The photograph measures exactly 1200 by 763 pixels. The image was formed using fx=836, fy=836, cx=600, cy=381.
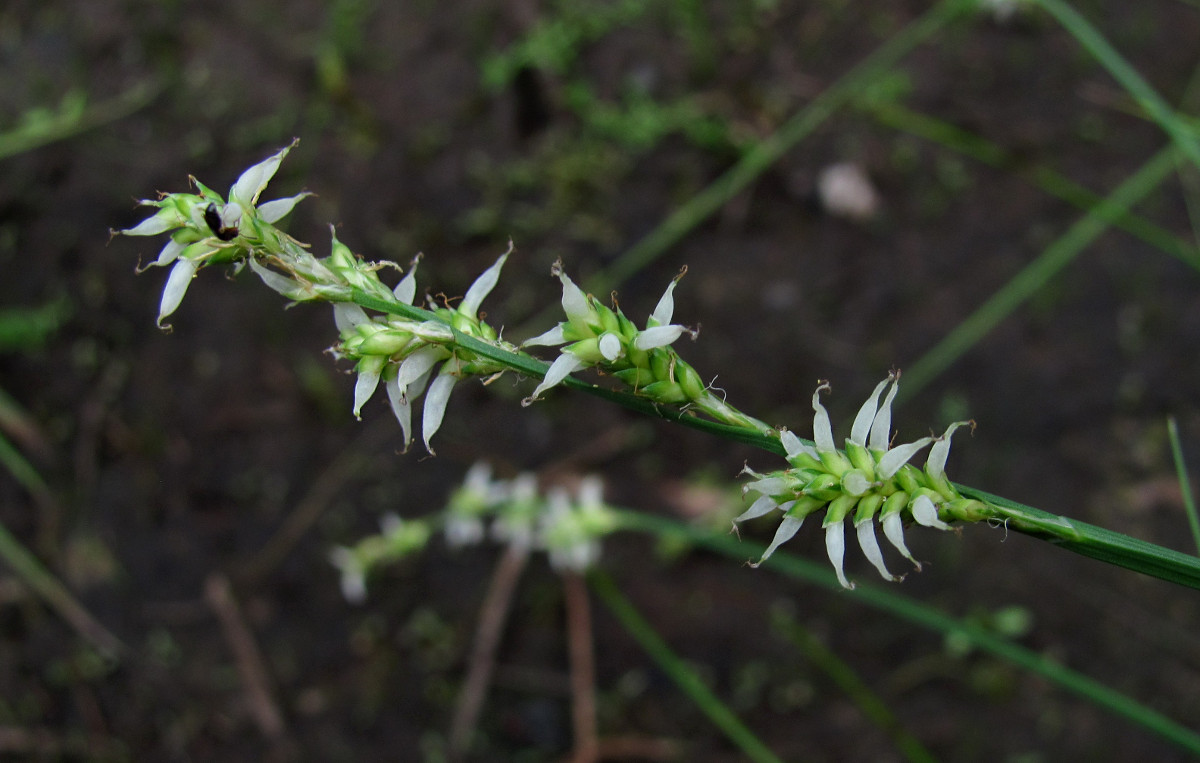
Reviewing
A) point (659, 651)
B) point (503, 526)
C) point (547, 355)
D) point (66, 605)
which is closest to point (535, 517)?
point (503, 526)

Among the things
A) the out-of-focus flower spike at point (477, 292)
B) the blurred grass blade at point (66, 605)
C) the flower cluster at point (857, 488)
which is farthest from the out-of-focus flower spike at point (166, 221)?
the blurred grass blade at point (66, 605)

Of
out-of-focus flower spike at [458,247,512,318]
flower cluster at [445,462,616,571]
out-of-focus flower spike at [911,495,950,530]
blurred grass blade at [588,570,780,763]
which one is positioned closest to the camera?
out-of-focus flower spike at [911,495,950,530]

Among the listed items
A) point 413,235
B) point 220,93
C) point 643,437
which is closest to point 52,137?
point 220,93

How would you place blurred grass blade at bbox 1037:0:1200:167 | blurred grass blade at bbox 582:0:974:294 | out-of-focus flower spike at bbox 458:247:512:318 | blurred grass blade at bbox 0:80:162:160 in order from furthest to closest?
blurred grass blade at bbox 0:80:162:160 → blurred grass blade at bbox 582:0:974:294 → blurred grass blade at bbox 1037:0:1200:167 → out-of-focus flower spike at bbox 458:247:512:318

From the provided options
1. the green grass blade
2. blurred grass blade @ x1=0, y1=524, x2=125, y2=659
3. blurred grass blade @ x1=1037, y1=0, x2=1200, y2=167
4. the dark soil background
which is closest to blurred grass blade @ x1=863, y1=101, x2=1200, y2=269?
the dark soil background

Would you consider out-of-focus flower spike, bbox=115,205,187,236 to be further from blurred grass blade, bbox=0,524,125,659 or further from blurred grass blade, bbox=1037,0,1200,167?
blurred grass blade, bbox=0,524,125,659

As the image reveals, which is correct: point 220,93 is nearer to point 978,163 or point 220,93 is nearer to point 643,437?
point 643,437

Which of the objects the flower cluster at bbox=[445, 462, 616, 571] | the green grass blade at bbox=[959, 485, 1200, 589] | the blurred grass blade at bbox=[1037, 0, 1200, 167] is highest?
the blurred grass blade at bbox=[1037, 0, 1200, 167]
